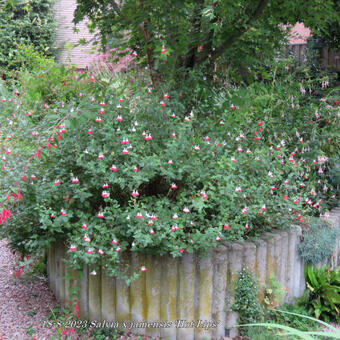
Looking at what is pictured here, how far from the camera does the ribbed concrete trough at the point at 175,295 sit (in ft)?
8.42

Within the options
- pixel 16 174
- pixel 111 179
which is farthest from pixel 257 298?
pixel 16 174

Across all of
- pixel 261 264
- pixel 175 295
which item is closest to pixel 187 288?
pixel 175 295

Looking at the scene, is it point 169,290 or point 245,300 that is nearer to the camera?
point 169,290

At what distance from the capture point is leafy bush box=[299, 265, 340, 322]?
3.01 m

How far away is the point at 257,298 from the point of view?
279 cm

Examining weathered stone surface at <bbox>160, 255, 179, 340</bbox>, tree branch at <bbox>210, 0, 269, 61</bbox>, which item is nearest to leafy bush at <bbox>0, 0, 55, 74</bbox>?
tree branch at <bbox>210, 0, 269, 61</bbox>

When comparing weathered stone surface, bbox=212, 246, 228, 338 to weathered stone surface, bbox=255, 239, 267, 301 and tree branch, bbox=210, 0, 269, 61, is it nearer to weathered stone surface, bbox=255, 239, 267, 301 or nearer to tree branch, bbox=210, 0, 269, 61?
weathered stone surface, bbox=255, 239, 267, 301

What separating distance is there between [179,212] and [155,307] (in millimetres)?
652

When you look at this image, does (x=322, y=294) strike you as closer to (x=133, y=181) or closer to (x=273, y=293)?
(x=273, y=293)

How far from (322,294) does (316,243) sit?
40cm

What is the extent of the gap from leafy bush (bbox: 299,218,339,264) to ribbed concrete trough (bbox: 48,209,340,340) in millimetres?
665

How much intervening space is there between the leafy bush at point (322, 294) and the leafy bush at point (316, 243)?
102mm

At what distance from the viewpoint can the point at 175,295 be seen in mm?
2572

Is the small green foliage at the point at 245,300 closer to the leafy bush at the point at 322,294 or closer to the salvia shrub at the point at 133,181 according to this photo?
the salvia shrub at the point at 133,181
